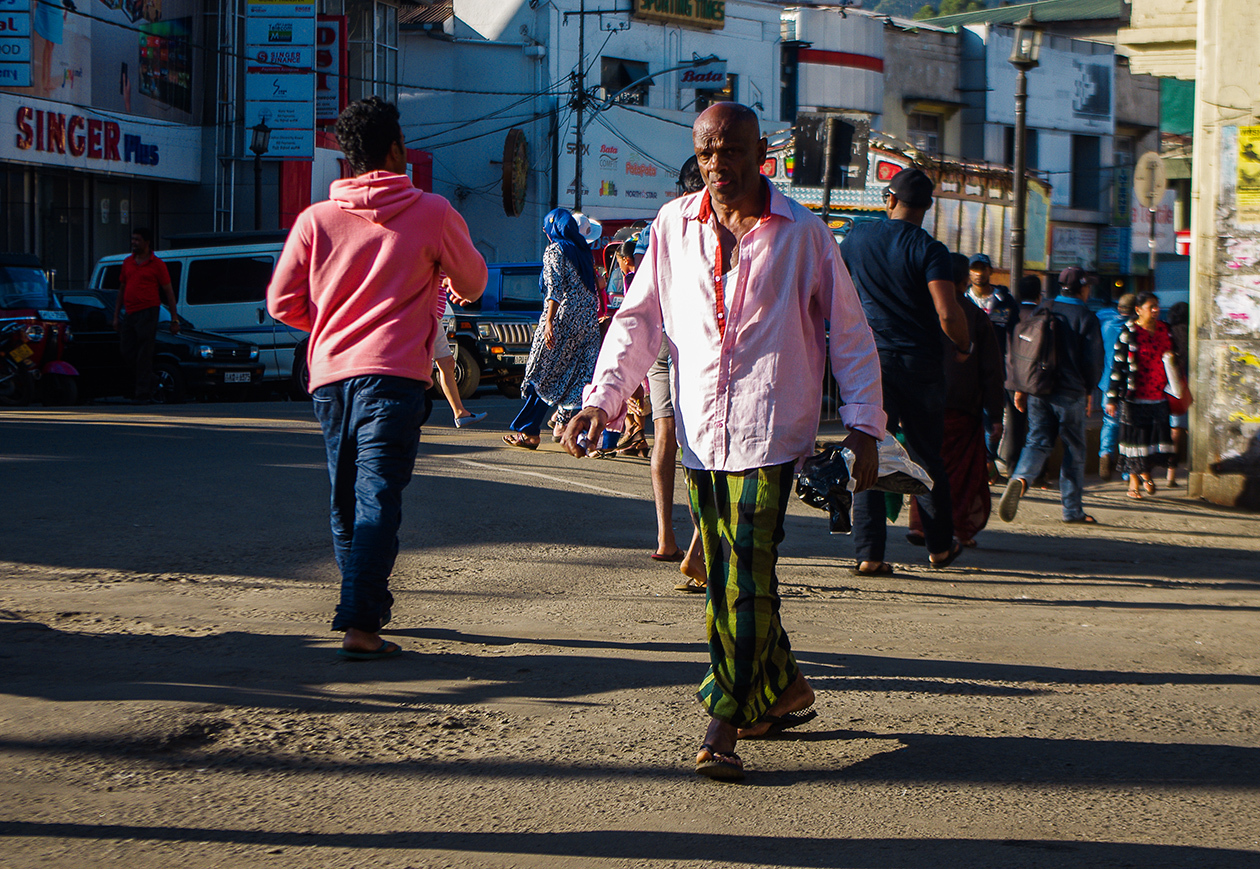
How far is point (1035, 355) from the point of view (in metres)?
9.37

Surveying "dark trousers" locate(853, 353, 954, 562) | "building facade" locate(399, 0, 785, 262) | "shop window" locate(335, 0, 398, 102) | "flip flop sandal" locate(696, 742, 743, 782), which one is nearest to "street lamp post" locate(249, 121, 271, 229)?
"shop window" locate(335, 0, 398, 102)

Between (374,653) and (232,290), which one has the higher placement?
(232,290)

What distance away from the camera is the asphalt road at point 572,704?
3352 mm

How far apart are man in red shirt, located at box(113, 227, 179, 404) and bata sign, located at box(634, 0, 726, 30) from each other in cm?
2646

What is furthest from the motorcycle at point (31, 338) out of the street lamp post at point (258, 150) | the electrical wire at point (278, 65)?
the street lamp post at point (258, 150)

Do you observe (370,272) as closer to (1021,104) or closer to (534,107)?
(1021,104)

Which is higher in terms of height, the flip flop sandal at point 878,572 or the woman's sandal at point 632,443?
the woman's sandal at point 632,443

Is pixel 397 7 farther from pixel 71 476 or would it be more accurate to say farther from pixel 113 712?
pixel 113 712

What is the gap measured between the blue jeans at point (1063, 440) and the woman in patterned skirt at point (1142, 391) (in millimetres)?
1702

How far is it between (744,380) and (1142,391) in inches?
323

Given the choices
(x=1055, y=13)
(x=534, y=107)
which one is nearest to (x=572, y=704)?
(x=534, y=107)

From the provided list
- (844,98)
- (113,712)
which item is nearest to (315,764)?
(113,712)

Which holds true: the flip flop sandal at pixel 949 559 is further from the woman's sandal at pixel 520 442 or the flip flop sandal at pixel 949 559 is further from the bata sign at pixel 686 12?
the bata sign at pixel 686 12

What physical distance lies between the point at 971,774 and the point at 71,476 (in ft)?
22.9
